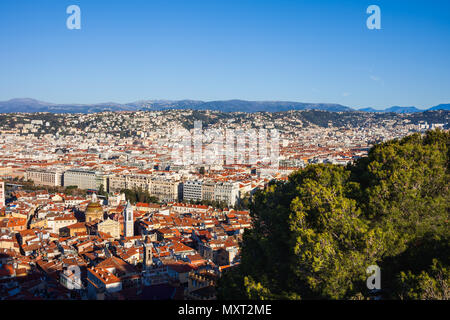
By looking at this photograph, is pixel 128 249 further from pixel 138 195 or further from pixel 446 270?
pixel 138 195

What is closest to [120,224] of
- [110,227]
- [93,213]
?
[110,227]

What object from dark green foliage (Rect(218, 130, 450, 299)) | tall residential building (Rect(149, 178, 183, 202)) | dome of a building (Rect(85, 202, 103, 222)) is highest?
dark green foliage (Rect(218, 130, 450, 299))

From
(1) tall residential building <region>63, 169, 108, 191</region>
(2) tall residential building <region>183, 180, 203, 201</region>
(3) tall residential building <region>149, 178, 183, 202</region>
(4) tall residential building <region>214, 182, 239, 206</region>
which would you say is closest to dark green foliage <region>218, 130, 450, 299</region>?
(4) tall residential building <region>214, 182, 239, 206</region>

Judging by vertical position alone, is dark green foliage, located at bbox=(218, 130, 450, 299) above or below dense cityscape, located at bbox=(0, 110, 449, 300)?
above

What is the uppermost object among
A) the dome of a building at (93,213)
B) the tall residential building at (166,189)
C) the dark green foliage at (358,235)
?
the dark green foliage at (358,235)

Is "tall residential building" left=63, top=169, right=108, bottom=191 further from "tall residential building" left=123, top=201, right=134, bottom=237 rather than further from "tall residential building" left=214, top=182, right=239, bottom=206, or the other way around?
"tall residential building" left=123, top=201, right=134, bottom=237

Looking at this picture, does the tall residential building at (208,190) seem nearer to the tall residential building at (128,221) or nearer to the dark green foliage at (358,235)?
the tall residential building at (128,221)

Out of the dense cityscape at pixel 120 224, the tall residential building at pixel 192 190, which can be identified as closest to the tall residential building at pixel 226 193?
the dense cityscape at pixel 120 224

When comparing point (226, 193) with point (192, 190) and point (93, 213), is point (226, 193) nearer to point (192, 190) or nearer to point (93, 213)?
point (192, 190)

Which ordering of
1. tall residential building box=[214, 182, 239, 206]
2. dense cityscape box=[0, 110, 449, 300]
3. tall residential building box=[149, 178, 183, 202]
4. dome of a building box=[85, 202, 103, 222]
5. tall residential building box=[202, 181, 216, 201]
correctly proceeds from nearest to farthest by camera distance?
1. dense cityscape box=[0, 110, 449, 300]
2. dome of a building box=[85, 202, 103, 222]
3. tall residential building box=[214, 182, 239, 206]
4. tall residential building box=[202, 181, 216, 201]
5. tall residential building box=[149, 178, 183, 202]

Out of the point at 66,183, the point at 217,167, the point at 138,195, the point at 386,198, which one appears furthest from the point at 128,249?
the point at 217,167
